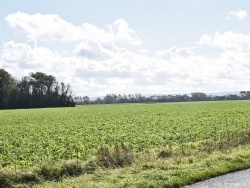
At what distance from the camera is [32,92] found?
124m

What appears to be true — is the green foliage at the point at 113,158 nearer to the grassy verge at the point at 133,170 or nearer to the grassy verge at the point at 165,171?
the grassy verge at the point at 133,170

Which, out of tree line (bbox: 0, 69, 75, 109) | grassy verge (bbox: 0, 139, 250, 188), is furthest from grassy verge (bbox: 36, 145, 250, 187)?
tree line (bbox: 0, 69, 75, 109)

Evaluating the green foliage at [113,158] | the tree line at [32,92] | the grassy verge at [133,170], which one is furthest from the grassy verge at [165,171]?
the tree line at [32,92]

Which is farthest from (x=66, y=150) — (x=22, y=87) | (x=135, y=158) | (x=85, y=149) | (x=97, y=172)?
(x=22, y=87)

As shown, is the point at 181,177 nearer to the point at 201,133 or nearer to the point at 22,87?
the point at 201,133

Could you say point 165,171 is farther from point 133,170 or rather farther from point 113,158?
point 113,158

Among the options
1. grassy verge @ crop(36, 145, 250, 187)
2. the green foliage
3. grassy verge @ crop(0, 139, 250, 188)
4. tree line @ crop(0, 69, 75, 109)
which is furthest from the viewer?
tree line @ crop(0, 69, 75, 109)

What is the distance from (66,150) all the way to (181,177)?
7.85 metres

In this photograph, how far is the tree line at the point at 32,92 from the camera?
378 feet

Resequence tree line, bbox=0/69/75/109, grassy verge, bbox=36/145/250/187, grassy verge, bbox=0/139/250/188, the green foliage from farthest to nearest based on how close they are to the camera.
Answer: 1. tree line, bbox=0/69/75/109
2. the green foliage
3. grassy verge, bbox=0/139/250/188
4. grassy verge, bbox=36/145/250/187

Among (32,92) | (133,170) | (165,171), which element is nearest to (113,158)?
(133,170)

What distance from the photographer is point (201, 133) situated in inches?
869

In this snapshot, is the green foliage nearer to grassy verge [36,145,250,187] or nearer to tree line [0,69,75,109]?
grassy verge [36,145,250,187]

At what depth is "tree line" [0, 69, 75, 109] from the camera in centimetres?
11531
